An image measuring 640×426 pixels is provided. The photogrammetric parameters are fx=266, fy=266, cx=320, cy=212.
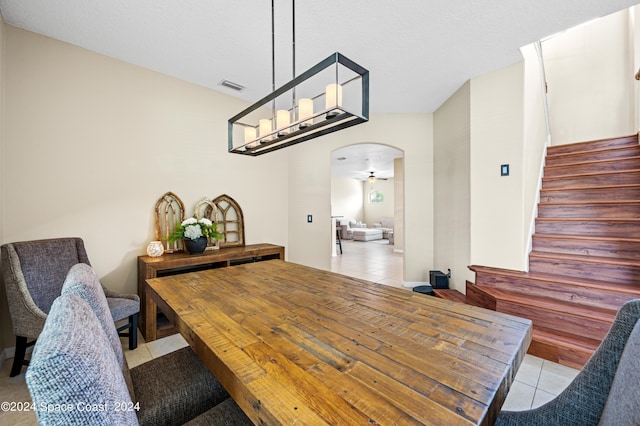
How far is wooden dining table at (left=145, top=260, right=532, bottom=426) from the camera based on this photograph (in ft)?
2.14

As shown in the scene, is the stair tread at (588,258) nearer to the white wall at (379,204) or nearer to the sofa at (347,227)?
the sofa at (347,227)

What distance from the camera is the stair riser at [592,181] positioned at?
3.00 m

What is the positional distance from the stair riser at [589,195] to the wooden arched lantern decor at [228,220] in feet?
13.0

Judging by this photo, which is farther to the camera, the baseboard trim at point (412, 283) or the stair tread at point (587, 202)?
the baseboard trim at point (412, 283)

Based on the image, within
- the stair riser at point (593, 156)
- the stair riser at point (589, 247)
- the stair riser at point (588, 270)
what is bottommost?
the stair riser at point (588, 270)

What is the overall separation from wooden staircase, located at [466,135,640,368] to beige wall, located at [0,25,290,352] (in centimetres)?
360

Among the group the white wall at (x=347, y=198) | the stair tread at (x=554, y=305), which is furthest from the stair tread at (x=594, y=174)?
the white wall at (x=347, y=198)

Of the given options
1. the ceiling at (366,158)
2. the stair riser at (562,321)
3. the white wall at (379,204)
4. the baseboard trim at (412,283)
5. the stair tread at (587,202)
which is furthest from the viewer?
the white wall at (379,204)

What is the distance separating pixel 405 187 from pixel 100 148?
393 centimetres

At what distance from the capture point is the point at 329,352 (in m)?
0.90

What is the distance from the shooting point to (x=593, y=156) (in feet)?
11.6

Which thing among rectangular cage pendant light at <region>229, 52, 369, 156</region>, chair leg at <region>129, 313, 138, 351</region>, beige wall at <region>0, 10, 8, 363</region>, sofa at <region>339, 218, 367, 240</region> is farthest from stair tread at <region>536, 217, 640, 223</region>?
sofa at <region>339, 218, 367, 240</region>

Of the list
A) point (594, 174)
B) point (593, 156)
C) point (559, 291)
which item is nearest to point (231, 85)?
point (559, 291)

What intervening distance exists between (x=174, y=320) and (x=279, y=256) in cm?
228
